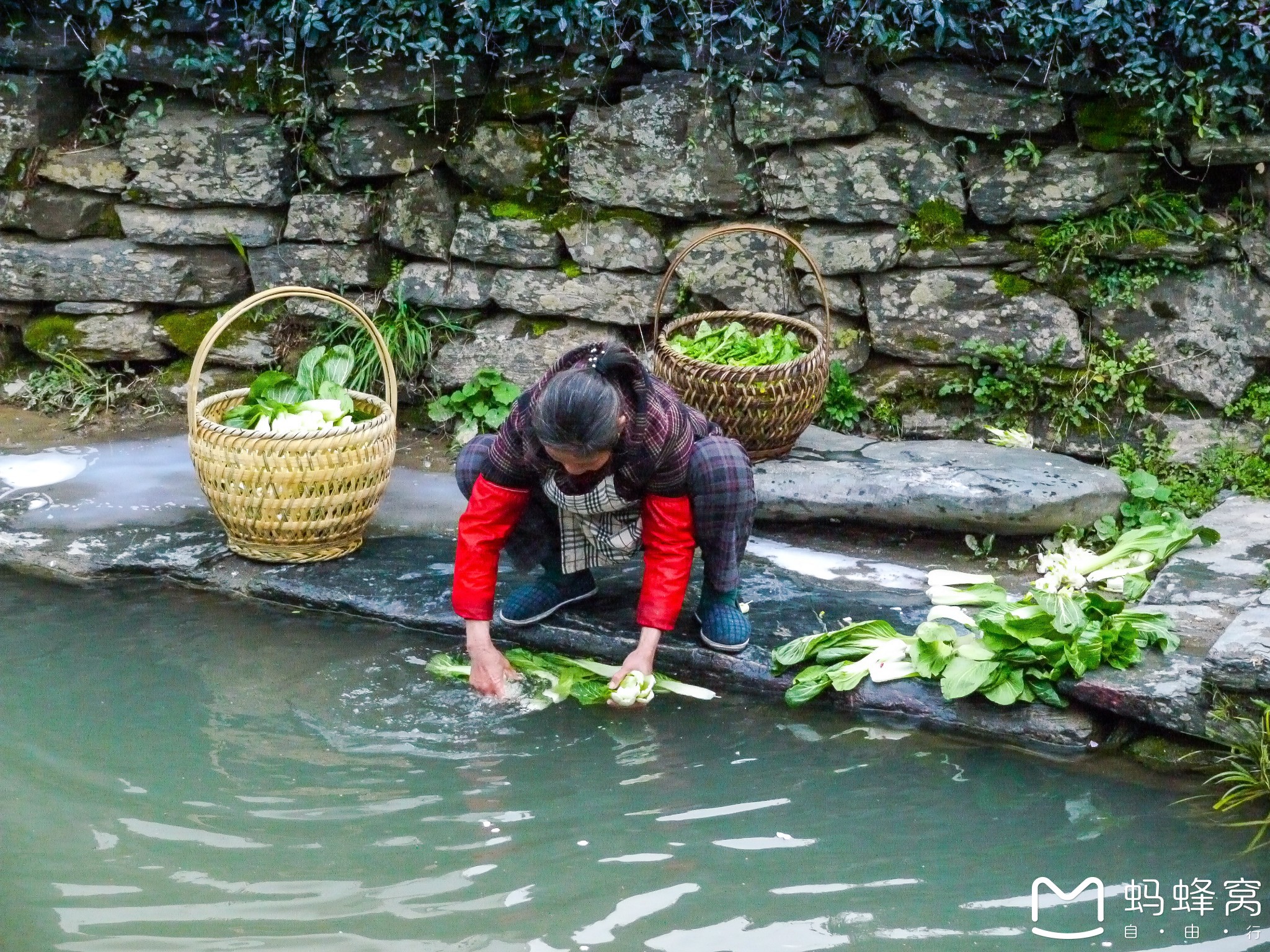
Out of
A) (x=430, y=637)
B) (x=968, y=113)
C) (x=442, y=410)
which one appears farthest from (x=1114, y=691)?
(x=442, y=410)

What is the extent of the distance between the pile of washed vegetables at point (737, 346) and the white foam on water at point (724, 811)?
7.02 feet

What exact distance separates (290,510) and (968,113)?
323cm

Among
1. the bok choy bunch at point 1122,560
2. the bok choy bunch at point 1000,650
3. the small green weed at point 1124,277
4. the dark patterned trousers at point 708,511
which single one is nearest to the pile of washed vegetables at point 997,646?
the bok choy bunch at point 1000,650

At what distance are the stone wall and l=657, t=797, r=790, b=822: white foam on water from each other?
280 cm

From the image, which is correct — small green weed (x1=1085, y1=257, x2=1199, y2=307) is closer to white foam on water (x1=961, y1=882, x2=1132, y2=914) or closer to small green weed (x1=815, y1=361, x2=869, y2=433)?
small green weed (x1=815, y1=361, x2=869, y2=433)

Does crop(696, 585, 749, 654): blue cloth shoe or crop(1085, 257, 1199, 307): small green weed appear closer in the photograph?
crop(696, 585, 749, 654): blue cloth shoe

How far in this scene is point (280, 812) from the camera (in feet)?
11.4

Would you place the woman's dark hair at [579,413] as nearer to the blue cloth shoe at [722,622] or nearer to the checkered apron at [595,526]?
the checkered apron at [595,526]

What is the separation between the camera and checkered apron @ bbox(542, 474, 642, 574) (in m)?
3.94

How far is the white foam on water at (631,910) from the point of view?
2.98 meters

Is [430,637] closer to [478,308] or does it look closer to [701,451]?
[701,451]

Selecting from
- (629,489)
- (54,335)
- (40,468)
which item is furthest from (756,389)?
(54,335)

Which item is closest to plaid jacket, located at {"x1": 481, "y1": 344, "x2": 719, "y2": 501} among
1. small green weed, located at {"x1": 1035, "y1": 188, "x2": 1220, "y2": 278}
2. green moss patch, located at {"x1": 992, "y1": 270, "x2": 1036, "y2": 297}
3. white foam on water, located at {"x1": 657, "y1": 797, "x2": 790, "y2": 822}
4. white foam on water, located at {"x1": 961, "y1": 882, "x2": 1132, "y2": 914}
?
white foam on water, located at {"x1": 657, "y1": 797, "x2": 790, "y2": 822}

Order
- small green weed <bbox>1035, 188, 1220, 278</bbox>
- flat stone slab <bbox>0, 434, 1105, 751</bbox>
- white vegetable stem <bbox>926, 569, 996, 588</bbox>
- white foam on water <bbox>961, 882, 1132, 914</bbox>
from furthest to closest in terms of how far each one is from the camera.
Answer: small green weed <bbox>1035, 188, 1220, 278</bbox> → white vegetable stem <bbox>926, 569, 996, 588</bbox> → flat stone slab <bbox>0, 434, 1105, 751</bbox> → white foam on water <bbox>961, 882, 1132, 914</bbox>
